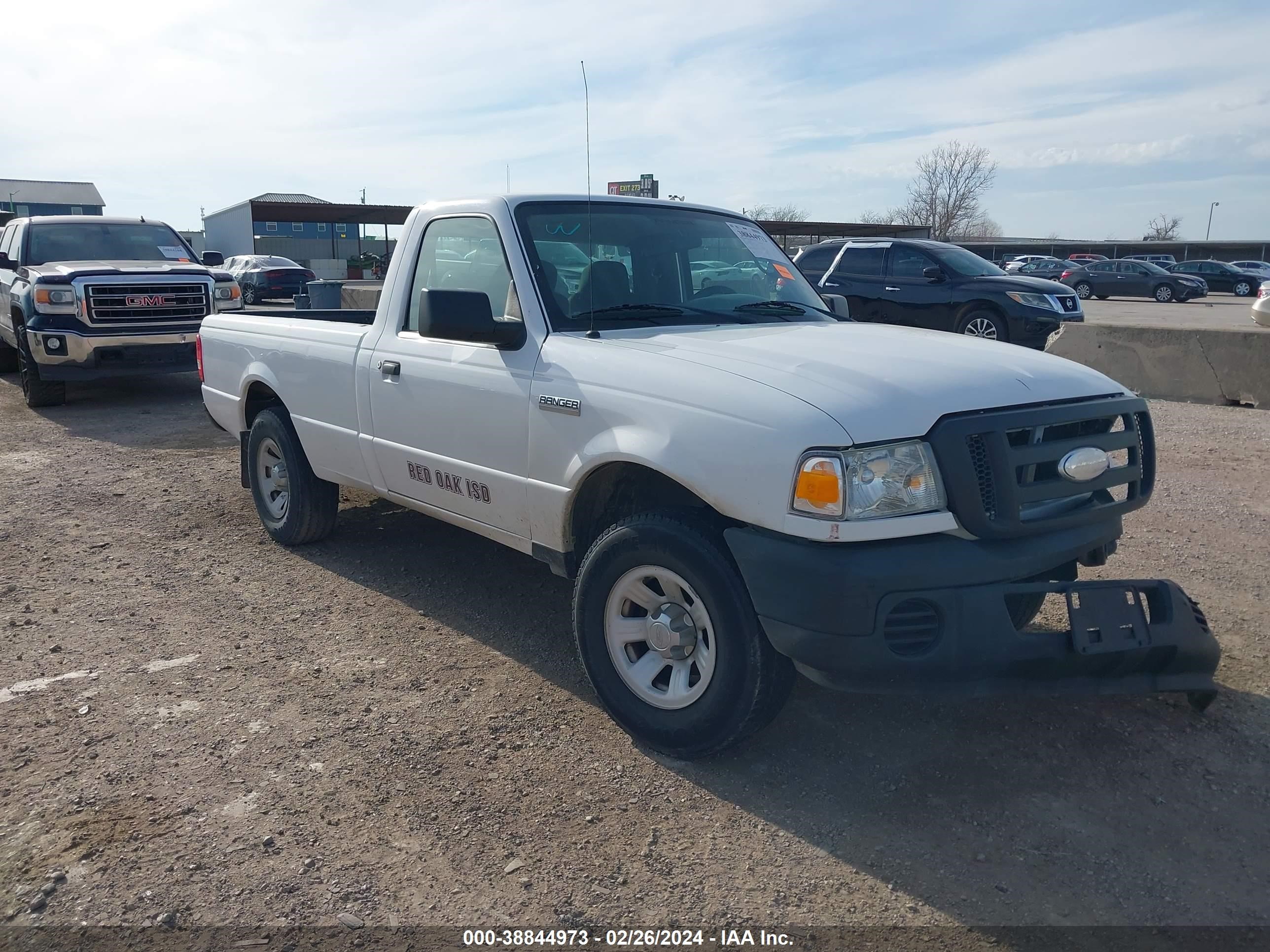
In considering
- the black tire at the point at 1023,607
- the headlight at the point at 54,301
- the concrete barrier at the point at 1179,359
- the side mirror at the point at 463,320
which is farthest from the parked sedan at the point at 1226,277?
the side mirror at the point at 463,320

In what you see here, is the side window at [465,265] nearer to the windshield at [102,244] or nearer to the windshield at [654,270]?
the windshield at [654,270]

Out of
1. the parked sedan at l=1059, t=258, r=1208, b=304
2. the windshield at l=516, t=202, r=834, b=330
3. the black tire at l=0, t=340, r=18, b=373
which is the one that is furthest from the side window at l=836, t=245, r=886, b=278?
the parked sedan at l=1059, t=258, r=1208, b=304

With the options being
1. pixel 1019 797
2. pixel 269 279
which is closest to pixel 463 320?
pixel 1019 797

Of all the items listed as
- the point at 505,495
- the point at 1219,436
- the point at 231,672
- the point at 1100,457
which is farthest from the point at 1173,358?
the point at 231,672

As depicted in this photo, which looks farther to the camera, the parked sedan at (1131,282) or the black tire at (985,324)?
the parked sedan at (1131,282)

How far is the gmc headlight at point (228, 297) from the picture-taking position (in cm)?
1191

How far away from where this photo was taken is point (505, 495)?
4004mm

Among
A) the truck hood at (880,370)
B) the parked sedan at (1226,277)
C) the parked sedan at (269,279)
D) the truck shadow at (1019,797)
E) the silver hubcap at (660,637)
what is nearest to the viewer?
the truck shadow at (1019,797)

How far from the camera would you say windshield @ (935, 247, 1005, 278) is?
13.3m

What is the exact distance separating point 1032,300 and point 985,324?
2.12 ft

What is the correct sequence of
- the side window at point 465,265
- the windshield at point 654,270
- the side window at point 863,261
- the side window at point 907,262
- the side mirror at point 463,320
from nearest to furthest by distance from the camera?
the side mirror at point 463,320 → the windshield at point 654,270 → the side window at point 465,265 → the side window at point 907,262 → the side window at point 863,261

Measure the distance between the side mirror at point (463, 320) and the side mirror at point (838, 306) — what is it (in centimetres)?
170

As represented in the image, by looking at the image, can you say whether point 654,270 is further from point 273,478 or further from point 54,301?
point 54,301

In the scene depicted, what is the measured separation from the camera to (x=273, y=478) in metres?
5.90
